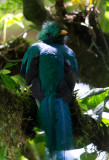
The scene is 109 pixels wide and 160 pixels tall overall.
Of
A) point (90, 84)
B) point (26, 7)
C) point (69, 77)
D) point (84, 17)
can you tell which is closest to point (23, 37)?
point (26, 7)

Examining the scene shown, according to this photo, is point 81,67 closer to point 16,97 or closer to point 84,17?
point 84,17

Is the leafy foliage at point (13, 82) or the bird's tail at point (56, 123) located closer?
the bird's tail at point (56, 123)

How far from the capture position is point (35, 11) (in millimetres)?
4035

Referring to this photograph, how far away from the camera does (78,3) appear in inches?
169

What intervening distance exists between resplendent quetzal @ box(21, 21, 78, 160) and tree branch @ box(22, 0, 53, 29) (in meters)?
1.05

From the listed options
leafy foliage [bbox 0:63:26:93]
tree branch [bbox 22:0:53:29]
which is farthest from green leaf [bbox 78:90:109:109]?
tree branch [bbox 22:0:53:29]

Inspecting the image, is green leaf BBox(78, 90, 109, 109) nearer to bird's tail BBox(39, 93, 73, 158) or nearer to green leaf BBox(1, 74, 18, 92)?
bird's tail BBox(39, 93, 73, 158)

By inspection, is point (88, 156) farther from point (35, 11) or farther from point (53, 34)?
point (35, 11)

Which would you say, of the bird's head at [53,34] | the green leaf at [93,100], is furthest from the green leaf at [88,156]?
the bird's head at [53,34]

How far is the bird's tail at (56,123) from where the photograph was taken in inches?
100

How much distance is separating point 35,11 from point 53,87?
168 cm

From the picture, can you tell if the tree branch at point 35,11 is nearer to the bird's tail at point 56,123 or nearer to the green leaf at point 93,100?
the green leaf at point 93,100

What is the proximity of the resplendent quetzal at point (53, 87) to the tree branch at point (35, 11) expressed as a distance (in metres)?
1.05

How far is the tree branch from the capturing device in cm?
399
